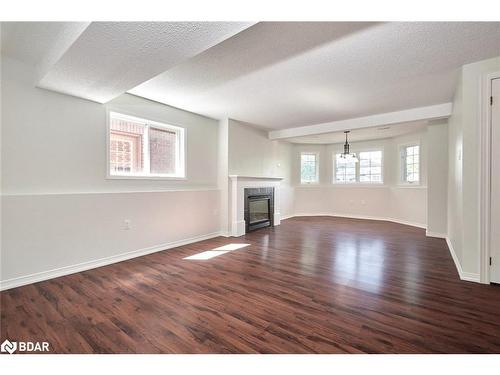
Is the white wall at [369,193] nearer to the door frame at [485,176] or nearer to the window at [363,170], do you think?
the window at [363,170]

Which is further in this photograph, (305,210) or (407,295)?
(305,210)

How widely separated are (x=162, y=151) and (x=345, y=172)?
5.97m

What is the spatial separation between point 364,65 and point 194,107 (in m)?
2.77

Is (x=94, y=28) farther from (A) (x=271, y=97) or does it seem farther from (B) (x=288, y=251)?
(B) (x=288, y=251)

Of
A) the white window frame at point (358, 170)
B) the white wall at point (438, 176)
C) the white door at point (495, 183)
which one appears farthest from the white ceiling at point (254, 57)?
the white window frame at point (358, 170)

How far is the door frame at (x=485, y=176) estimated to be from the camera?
254cm

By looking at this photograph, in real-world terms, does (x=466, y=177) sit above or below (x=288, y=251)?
above

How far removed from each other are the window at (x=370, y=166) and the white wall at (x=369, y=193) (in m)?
0.19

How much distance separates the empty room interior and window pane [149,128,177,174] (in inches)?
1.5

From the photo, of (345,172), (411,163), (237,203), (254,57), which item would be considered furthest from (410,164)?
(254,57)

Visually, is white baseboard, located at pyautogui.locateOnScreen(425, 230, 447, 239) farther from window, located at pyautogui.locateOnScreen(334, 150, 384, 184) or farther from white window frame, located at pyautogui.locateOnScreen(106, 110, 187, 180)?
white window frame, located at pyautogui.locateOnScreen(106, 110, 187, 180)

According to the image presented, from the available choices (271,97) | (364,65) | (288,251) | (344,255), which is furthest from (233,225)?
(364,65)

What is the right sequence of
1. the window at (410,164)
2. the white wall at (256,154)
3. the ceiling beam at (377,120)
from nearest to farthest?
the ceiling beam at (377,120) → the white wall at (256,154) → the window at (410,164)

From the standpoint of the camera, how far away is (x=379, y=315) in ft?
6.32
